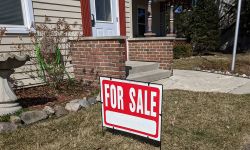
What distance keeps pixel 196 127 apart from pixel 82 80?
10.5 feet

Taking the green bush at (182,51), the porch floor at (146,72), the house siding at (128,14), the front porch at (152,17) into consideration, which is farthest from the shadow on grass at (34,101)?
the green bush at (182,51)

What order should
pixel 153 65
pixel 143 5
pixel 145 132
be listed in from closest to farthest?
pixel 145 132, pixel 153 65, pixel 143 5

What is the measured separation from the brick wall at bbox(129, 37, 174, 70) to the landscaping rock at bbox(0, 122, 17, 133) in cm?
439

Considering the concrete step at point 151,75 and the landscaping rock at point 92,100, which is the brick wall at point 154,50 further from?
the landscaping rock at point 92,100

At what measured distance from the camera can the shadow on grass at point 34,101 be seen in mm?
4191

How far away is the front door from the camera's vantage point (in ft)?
21.8

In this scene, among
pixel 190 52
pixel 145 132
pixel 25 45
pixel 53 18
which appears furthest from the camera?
pixel 190 52

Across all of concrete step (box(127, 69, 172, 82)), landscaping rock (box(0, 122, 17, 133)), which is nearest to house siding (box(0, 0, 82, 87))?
concrete step (box(127, 69, 172, 82))

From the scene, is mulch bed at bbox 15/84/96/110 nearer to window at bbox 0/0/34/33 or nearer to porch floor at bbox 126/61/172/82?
porch floor at bbox 126/61/172/82

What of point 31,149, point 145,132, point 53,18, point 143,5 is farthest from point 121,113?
point 143,5

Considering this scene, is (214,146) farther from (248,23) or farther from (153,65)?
(248,23)

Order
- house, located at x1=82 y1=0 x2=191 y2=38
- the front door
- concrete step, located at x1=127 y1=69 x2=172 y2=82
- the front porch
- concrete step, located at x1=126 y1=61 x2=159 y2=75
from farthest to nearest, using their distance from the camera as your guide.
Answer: the front porch
the front door
house, located at x1=82 y1=0 x2=191 y2=38
concrete step, located at x1=126 y1=61 x2=159 y2=75
concrete step, located at x1=127 y1=69 x2=172 y2=82

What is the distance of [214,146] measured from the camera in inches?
109

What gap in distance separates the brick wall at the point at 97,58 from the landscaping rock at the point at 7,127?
2281mm
